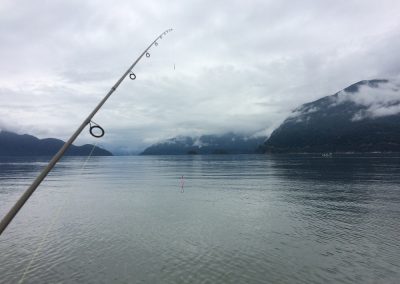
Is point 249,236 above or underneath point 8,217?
underneath

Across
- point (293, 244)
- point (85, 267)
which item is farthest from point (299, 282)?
point (85, 267)

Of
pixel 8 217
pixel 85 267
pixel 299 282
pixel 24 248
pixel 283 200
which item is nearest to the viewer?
pixel 8 217

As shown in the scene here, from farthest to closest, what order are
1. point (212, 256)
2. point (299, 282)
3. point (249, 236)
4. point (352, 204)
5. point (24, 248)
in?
1. point (352, 204)
2. point (249, 236)
3. point (24, 248)
4. point (212, 256)
5. point (299, 282)

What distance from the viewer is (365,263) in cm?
2425

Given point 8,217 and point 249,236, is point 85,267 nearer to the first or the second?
point 249,236

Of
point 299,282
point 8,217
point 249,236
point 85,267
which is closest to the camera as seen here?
point 8,217

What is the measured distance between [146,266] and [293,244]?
45.4ft

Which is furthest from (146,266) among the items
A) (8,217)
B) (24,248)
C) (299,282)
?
(8,217)

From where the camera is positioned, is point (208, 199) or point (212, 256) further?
point (208, 199)

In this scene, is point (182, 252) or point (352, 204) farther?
point (352, 204)

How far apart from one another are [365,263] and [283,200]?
105 ft

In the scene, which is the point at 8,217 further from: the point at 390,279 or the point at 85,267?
the point at 390,279

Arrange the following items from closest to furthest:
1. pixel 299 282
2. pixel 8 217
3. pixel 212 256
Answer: pixel 8 217, pixel 299 282, pixel 212 256

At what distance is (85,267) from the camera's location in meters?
24.0
